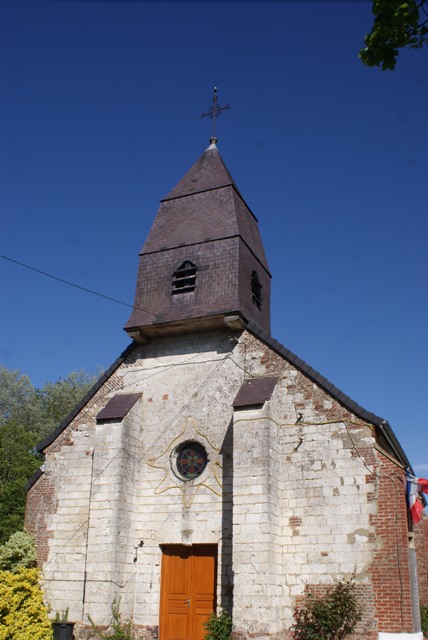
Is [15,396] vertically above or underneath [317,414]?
above

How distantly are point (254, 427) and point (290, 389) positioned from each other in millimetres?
1440

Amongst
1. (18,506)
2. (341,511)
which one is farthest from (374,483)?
(18,506)

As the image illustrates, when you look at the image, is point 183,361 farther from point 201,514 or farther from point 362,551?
point 362,551

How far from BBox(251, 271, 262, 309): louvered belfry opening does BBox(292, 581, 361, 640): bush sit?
24.6ft

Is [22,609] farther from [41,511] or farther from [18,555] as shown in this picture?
[41,511]

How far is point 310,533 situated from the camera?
41.1ft

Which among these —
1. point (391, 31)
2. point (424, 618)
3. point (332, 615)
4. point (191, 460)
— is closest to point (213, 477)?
point (191, 460)

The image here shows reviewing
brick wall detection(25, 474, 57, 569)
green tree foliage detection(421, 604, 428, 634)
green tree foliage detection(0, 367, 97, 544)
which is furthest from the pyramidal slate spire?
green tree foliage detection(0, 367, 97, 544)

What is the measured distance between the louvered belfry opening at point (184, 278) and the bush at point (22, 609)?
7.47m

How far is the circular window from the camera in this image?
1420 cm

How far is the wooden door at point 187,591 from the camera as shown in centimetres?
1322

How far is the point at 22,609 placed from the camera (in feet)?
41.9

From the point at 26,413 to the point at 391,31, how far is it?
3378cm

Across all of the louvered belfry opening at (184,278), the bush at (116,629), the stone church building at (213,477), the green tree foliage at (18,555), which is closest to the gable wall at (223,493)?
the stone church building at (213,477)
